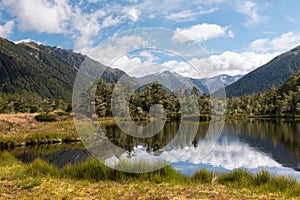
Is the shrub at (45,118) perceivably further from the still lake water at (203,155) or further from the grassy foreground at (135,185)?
the grassy foreground at (135,185)

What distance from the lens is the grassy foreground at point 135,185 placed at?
261 inches

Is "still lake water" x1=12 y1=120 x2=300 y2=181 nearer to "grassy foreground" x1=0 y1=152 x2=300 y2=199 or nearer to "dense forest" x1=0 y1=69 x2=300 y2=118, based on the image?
"grassy foreground" x1=0 y1=152 x2=300 y2=199

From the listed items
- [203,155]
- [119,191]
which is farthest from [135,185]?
[203,155]

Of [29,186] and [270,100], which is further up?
[270,100]

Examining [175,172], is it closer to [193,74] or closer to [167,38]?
[193,74]

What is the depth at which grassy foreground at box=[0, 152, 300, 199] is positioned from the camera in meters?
6.62

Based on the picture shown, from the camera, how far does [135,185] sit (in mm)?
7664

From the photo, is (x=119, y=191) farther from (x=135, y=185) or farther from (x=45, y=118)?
(x=45, y=118)

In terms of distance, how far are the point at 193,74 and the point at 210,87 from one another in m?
0.75

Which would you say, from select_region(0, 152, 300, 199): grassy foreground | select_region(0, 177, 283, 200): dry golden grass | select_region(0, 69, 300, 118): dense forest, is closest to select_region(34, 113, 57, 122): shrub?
select_region(0, 69, 300, 118): dense forest

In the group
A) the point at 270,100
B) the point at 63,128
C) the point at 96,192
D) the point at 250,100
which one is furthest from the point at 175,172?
the point at 250,100

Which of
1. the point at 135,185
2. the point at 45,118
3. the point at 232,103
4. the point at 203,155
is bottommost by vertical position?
the point at 203,155

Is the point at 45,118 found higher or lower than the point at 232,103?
lower

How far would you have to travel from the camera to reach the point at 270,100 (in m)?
76.4
